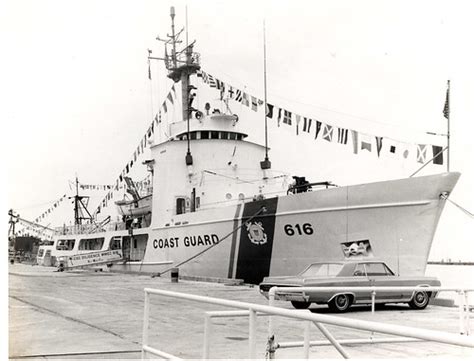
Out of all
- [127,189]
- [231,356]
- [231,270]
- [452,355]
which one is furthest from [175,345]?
[127,189]

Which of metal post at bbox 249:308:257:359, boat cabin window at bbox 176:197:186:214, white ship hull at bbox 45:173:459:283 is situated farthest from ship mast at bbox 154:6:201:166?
metal post at bbox 249:308:257:359

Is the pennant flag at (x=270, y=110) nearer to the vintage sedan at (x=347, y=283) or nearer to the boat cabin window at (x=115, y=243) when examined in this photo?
the vintage sedan at (x=347, y=283)

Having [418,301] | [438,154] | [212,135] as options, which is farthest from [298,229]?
[212,135]

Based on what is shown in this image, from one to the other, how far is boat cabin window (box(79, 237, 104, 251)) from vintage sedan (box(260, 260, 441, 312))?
2423 centimetres

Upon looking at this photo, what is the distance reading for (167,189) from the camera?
25875mm

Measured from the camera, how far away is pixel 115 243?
33875mm

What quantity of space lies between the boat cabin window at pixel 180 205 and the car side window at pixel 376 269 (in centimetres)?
1325

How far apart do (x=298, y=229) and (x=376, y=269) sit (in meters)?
5.65

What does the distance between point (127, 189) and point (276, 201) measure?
1414 cm

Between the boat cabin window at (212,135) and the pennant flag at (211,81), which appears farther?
the boat cabin window at (212,135)

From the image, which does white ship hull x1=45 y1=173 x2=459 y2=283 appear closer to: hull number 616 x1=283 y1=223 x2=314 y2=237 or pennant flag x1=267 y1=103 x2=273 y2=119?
hull number 616 x1=283 y1=223 x2=314 y2=237

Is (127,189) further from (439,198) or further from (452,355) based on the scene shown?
(452,355)

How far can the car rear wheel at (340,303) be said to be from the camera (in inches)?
462

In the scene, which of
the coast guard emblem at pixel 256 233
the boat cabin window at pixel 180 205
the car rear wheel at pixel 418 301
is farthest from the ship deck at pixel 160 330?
the boat cabin window at pixel 180 205
